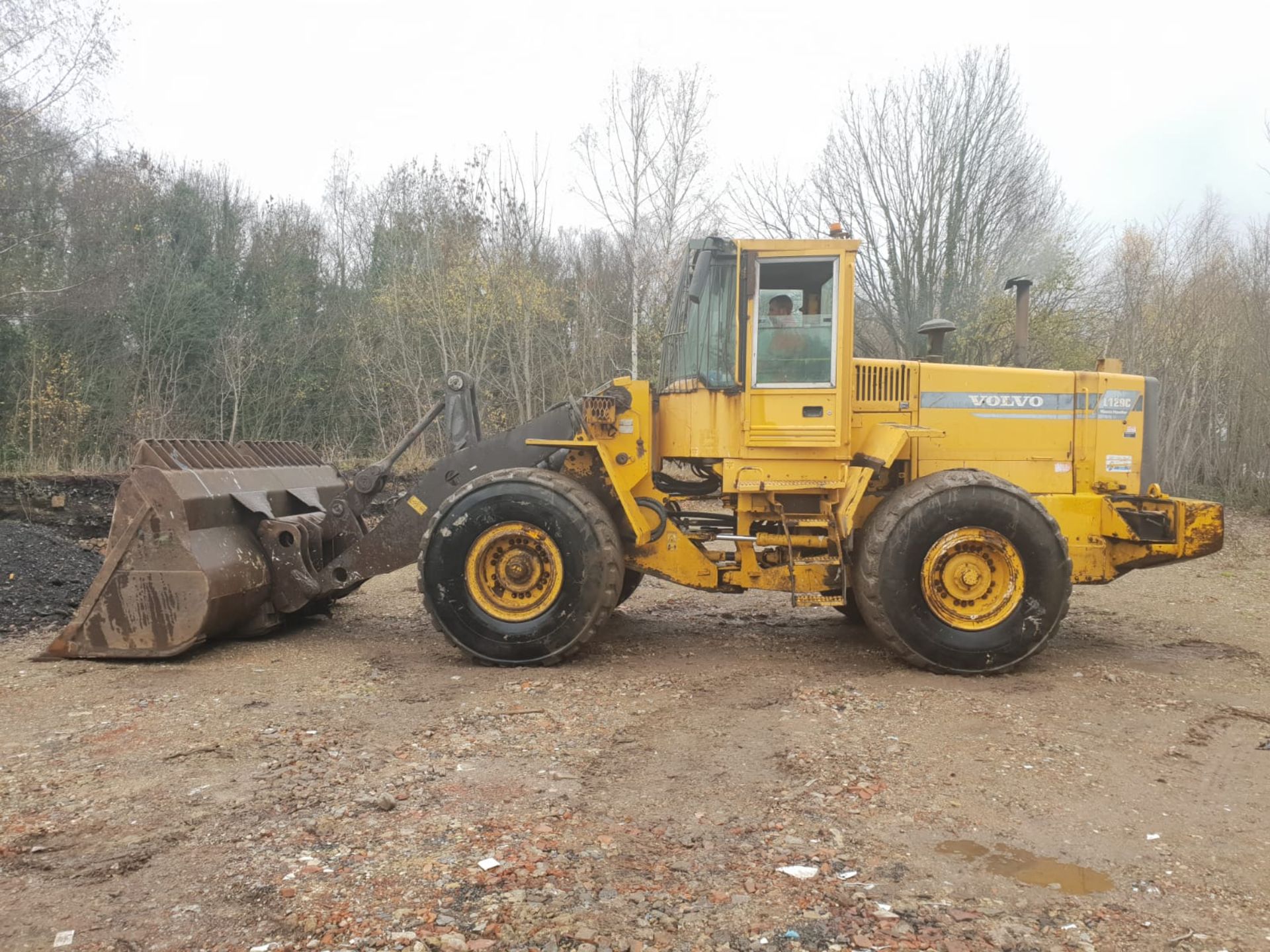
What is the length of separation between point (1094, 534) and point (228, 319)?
819 inches

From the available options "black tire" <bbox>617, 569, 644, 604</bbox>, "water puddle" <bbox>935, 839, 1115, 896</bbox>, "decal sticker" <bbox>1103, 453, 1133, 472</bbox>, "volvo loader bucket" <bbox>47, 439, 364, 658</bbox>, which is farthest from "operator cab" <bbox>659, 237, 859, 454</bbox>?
"volvo loader bucket" <bbox>47, 439, 364, 658</bbox>

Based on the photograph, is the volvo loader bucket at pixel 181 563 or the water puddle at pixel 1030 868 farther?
the volvo loader bucket at pixel 181 563

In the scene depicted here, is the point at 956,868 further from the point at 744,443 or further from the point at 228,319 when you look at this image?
→ the point at 228,319

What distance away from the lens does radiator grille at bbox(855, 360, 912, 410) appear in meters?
5.96

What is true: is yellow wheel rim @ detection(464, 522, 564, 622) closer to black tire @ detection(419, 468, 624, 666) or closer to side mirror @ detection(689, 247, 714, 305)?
black tire @ detection(419, 468, 624, 666)

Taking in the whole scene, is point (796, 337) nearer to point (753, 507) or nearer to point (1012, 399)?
point (753, 507)

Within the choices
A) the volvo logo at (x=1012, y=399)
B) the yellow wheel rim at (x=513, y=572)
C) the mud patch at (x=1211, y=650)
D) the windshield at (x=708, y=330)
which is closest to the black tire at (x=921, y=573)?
the volvo logo at (x=1012, y=399)

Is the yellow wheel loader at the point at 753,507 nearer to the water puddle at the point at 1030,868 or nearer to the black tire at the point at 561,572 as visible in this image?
the black tire at the point at 561,572

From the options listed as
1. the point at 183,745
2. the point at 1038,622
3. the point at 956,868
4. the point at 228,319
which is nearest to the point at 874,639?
the point at 1038,622

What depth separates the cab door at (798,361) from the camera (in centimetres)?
570

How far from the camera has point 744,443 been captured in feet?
18.9

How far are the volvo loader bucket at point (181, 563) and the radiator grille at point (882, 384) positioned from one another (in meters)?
4.17

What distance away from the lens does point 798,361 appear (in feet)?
18.8

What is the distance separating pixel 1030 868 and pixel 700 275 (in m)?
4.10
